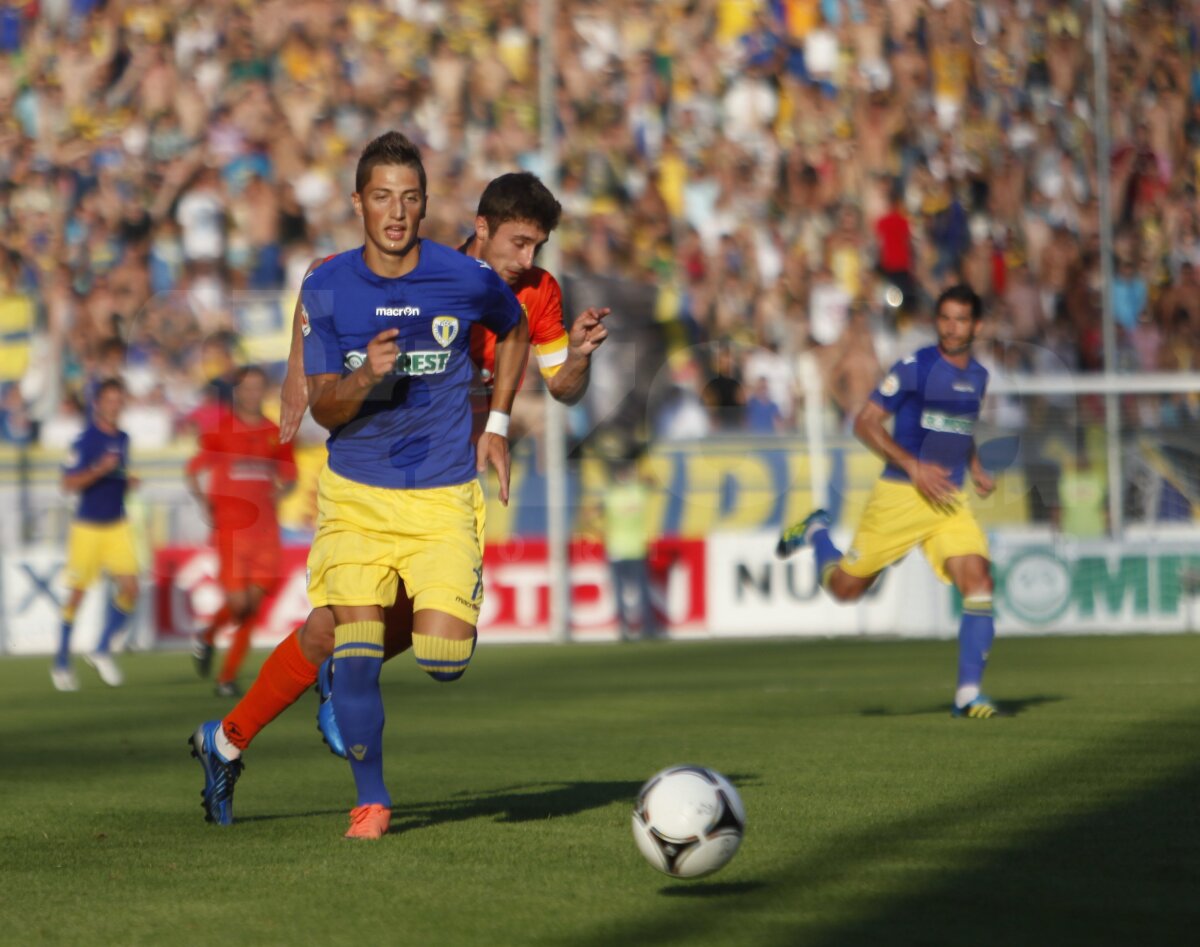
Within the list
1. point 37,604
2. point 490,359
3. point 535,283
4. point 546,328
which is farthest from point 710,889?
point 37,604

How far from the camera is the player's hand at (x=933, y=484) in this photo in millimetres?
10625

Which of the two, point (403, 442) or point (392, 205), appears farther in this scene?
point (403, 442)

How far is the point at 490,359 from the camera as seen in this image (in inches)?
287

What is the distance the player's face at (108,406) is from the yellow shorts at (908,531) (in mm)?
6131

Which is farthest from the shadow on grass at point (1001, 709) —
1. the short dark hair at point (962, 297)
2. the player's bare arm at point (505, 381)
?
the player's bare arm at point (505, 381)

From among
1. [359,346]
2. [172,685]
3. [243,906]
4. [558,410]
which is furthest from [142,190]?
[243,906]

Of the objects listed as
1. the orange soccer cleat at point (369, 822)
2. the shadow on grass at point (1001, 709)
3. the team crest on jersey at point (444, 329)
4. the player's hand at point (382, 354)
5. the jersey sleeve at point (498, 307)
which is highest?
the jersey sleeve at point (498, 307)

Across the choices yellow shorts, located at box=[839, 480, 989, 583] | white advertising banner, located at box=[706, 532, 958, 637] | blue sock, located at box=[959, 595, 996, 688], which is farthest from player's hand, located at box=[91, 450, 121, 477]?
blue sock, located at box=[959, 595, 996, 688]

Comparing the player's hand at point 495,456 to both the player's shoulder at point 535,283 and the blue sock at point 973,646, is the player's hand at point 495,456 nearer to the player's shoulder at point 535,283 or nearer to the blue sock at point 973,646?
the player's shoulder at point 535,283

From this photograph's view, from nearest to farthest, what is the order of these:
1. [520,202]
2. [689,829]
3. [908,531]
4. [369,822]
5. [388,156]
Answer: [689,829] < [388,156] < [369,822] < [520,202] < [908,531]

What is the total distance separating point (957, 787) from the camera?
7.43 m

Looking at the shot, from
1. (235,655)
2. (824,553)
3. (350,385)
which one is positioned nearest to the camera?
(350,385)

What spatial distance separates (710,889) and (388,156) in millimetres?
2470

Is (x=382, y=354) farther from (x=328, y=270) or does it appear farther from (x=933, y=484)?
(x=933, y=484)
